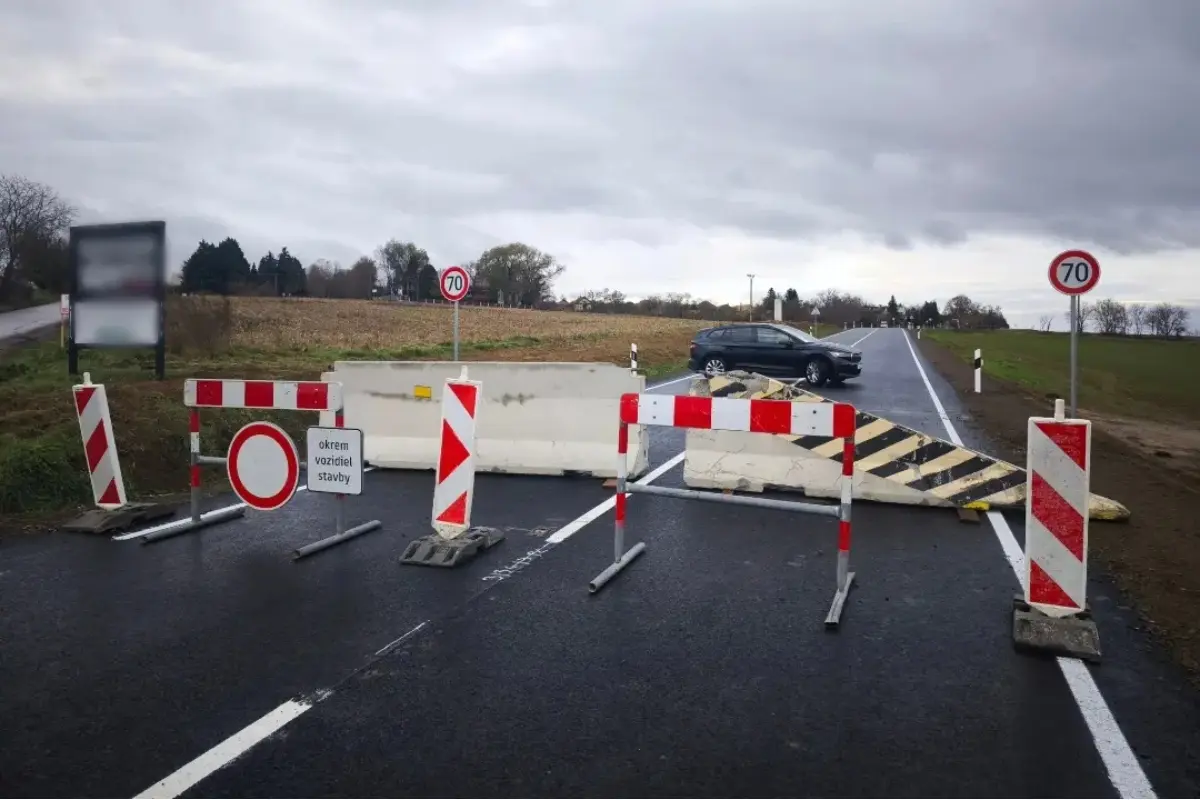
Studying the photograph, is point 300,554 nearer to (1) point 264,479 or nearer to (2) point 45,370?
(1) point 264,479

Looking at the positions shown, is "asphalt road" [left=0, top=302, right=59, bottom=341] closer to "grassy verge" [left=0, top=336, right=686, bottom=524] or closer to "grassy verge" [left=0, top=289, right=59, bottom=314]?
"grassy verge" [left=0, top=289, right=59, bottom=314]

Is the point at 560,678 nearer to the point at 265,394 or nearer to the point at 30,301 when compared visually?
the point at 265,394

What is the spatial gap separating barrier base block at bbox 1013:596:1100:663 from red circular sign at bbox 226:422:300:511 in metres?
5.39

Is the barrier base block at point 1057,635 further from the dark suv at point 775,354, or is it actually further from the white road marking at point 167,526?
the dark suv at point 775,354

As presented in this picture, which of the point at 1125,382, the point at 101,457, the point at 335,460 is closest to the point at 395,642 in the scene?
the point at 335,460

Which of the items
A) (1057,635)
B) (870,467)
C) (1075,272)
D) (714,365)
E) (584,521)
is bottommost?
(1057,635)

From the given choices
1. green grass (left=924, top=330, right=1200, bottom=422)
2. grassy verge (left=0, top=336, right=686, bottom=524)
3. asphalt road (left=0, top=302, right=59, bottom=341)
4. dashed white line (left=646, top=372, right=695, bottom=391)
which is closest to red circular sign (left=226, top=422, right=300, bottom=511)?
grassy verge (left=0, top=336, right=686, bottom=524)

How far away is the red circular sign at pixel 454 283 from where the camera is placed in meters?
14.5

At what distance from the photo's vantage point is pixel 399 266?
10950 centimetres

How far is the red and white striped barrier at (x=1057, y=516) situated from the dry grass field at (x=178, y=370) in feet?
27.1

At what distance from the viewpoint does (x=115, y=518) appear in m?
7.81

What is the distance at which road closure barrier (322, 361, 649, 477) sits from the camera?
997 cm

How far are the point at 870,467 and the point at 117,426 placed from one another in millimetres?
8970

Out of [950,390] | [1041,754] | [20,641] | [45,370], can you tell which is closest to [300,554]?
[20,641]
